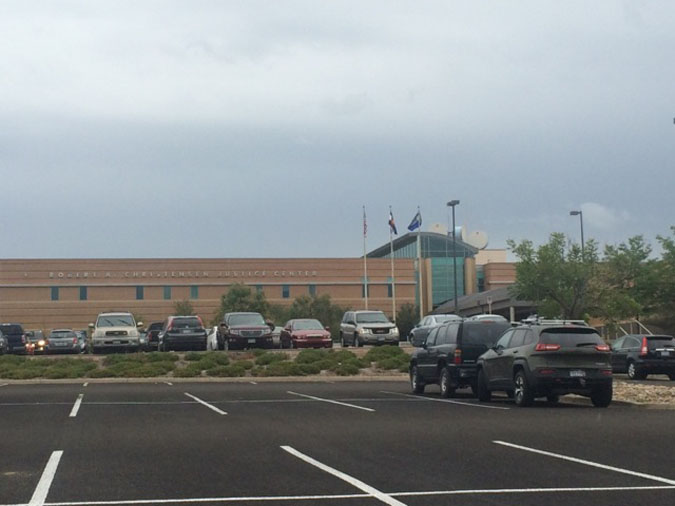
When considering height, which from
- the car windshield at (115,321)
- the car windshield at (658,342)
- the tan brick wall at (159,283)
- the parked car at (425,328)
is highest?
the tan brick wall at (159,283)

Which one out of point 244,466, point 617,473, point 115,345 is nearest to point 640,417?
point 617,473

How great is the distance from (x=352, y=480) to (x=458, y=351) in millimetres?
13756

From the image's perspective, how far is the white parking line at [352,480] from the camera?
888 cm

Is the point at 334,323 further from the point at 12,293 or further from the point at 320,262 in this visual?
the point at 12,293

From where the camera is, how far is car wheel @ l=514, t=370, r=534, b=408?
20.6 m

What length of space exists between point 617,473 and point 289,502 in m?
3.79

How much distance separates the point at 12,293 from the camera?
99.6m

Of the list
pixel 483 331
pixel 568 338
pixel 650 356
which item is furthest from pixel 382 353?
pixel 568 338

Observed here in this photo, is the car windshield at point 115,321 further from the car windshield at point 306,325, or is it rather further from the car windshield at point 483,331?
the car windshield at point 483,331

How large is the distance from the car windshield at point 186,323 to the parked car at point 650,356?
63.3 feet

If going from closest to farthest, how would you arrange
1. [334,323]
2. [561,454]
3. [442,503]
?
[442,503] → [561,454] → [334,323]

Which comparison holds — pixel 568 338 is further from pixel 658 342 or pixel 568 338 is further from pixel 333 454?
pixel 658 342

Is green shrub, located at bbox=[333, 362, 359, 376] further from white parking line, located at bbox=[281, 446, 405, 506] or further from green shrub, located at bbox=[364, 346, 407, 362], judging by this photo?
white parking line, located at bbox=[281, 446, 405, 506]

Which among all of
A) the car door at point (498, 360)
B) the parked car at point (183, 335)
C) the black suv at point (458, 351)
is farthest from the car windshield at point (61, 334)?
the car door at point (498, 360)
